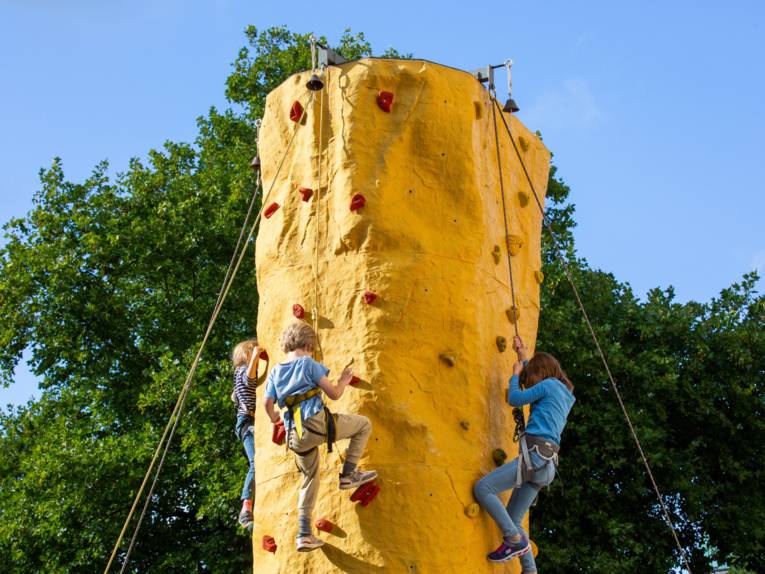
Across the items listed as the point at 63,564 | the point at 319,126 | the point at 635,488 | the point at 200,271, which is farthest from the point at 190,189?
the point at 319,126

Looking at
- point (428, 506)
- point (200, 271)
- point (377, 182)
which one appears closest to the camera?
point (428, 506)

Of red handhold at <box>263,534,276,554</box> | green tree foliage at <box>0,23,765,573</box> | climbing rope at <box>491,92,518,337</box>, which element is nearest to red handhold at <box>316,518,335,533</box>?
red handhold at <box>263,534,276,554</box>

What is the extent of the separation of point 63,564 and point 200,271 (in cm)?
542

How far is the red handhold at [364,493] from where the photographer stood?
228 inches

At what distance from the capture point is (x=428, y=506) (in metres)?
5.84

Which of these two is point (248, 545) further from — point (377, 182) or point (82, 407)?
point (377, 182)

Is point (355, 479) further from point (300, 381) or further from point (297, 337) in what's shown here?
point (297, 337)

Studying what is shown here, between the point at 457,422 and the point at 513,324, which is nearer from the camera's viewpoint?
the point at 457,422

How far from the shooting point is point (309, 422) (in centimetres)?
566

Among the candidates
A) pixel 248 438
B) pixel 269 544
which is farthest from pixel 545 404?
pixel 248 438

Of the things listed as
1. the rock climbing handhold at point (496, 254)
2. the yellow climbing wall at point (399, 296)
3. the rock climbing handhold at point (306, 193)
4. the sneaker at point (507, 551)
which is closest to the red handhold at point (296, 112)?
the yellow climbing wall at point (399, 296)

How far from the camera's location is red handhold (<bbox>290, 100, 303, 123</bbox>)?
7074 millimetres

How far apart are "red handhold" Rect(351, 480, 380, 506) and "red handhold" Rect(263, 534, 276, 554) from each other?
0.70 metres

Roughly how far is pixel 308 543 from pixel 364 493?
0.45m
